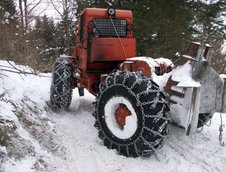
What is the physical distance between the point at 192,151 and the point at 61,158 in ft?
6.47

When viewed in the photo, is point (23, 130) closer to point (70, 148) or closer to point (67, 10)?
point (70, 148)

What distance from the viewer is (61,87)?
8180 millimetres

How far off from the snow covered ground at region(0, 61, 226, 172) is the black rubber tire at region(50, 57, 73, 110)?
0.80 meters

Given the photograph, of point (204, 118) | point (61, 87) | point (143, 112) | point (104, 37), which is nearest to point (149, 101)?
point (143, 112)

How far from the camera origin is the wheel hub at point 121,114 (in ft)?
19.0

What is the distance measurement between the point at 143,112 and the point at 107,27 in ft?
9.75

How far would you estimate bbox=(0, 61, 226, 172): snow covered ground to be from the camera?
4.86 m

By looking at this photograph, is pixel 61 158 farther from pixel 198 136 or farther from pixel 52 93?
pixel 52 93

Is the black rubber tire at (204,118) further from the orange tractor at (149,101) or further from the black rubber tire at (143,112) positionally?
the black rubber tire at (143,112)

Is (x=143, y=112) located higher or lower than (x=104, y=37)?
lower

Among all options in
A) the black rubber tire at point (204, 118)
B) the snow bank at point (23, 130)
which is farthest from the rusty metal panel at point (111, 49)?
the black rubber tire at point (204, 118)

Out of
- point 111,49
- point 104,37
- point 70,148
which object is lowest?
point 70,148

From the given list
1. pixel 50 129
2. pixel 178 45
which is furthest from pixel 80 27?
pixel 178 45

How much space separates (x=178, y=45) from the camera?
15.7 metres
